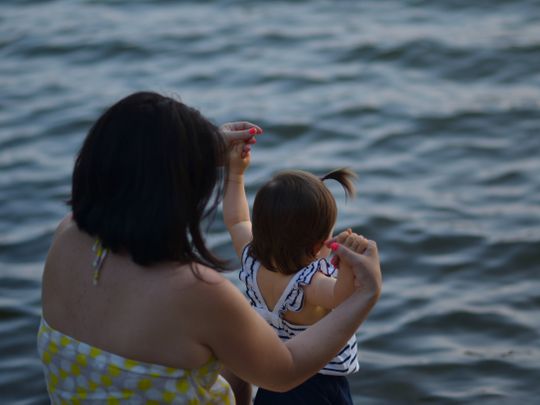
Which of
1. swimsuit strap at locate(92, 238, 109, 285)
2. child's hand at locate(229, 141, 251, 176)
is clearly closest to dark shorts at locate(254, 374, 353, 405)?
child's hand at locate(229, 141, 251, 176)

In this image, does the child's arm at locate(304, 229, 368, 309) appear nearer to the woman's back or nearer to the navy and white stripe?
the navy and white stripe

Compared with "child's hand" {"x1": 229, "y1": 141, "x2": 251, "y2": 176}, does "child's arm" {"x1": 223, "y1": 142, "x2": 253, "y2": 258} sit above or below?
below

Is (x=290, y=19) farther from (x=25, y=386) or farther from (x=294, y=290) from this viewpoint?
(x=294, y=290)

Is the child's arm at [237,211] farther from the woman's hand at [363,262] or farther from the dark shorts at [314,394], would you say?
the woman's hand at [363,262]

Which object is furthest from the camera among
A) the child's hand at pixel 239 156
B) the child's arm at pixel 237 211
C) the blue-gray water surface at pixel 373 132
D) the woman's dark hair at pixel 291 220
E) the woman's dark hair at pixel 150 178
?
the blue-gray water surface at pixel 373 132

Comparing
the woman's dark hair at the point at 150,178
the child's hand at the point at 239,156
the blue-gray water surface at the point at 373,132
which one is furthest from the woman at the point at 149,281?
the blue-gray water surface at the point at 373,132

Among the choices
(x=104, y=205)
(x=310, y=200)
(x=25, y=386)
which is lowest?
(x=25, y=386)

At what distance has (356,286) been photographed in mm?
2338

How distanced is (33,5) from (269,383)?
7.90m

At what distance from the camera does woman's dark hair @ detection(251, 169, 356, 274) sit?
263 cm

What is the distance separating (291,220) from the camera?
263 centimetres

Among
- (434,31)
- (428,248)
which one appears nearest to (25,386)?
(428,248)

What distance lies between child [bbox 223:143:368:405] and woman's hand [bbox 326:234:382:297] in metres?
0.26

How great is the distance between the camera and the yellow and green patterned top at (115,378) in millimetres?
2118
